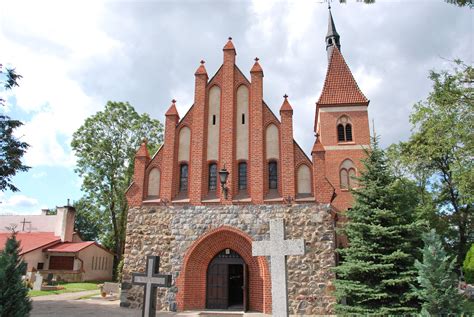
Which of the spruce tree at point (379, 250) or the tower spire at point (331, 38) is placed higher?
the tower spire at point (331, 38)

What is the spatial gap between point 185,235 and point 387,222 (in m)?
7.79

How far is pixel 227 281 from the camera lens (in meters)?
13.4

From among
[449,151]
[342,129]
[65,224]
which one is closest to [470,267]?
[449,151]

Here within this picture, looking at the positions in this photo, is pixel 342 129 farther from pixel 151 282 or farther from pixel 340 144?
pixel 151 282

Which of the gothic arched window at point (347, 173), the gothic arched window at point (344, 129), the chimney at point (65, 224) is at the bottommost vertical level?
the chimney at point (65, 224)

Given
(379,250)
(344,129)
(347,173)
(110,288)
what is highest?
(344,129)

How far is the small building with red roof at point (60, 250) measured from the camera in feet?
88.9

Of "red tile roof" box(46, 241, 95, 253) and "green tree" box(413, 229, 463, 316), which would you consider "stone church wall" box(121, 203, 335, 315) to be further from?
"red tile roof" box(46, 241, 95, 253)

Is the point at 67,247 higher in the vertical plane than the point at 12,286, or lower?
higher

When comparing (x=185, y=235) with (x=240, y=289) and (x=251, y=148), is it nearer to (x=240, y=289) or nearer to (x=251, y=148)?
(x=240, y=289)

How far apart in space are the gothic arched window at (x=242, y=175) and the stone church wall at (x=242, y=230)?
1027mm

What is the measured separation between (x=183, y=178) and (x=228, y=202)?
2406mm

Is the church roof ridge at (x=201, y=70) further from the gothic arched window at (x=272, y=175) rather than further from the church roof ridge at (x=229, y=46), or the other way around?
the gothic arched window at (x=272, y=175)

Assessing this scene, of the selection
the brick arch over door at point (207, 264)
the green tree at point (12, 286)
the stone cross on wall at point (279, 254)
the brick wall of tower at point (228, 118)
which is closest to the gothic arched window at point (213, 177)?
the brick wall of tower at point (228, 118)
